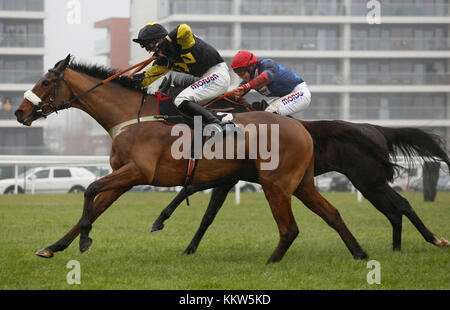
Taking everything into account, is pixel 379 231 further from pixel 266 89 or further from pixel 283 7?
pixel 283 7

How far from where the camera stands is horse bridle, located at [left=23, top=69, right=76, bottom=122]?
18.9ft

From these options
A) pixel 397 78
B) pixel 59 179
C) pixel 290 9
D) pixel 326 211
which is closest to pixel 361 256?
pixel 326 211

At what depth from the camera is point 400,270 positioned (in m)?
5.40

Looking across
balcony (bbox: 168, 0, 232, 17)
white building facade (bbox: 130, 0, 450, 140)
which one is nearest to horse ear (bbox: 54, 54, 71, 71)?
white building facade (bbox: 130, 0, 450, 140)

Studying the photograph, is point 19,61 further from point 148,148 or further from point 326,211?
point 326,211

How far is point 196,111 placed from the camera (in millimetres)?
5734

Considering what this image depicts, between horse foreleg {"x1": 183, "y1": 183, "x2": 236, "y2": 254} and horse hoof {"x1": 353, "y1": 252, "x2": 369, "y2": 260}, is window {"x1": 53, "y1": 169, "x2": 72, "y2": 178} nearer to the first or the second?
horse foreleg {"x1": 183, "y1": 183, "x2": 236, "y2": 254}

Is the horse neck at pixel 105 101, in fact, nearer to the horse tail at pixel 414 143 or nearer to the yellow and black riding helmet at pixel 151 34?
the yellow and black riding helmet at pixel 151 34

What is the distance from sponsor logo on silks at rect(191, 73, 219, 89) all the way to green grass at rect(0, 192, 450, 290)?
5.13 feet

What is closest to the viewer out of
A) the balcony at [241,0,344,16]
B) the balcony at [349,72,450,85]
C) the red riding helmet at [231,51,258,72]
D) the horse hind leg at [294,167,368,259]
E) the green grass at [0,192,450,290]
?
the green grass at [0,192,450,290]

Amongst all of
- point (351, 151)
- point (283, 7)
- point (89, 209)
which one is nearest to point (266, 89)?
point (351, 151)

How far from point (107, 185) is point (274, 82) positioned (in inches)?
84.8
